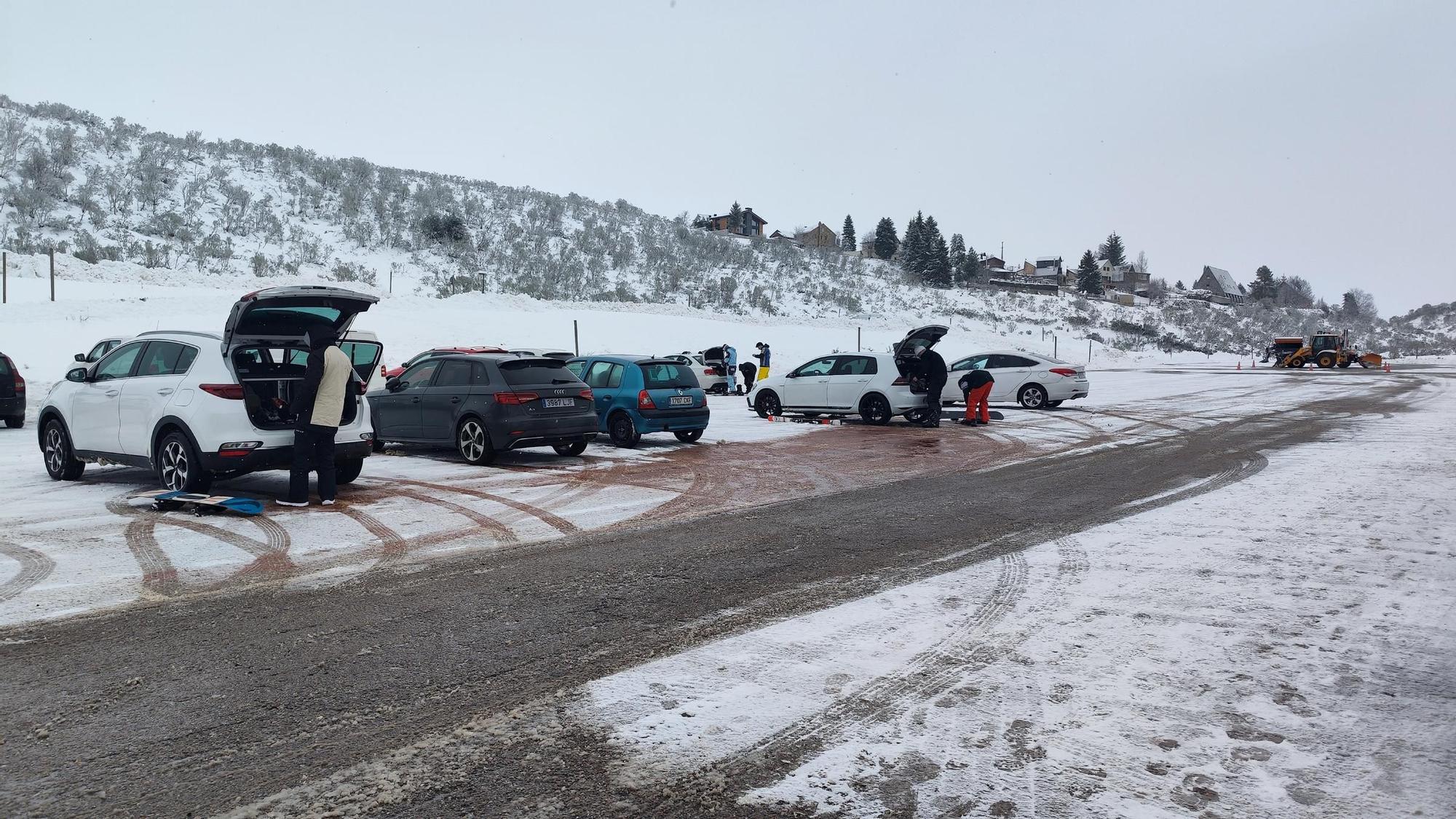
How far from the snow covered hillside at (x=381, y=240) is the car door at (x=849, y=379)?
89.0 feet

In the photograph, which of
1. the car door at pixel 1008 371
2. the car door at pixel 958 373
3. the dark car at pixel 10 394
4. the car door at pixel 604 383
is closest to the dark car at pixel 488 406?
the car door at pixel 604 383

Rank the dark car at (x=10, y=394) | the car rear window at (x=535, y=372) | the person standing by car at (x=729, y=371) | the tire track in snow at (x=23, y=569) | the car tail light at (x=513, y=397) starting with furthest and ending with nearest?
the person standing by car at (x=729, y=371), the dark car at (x=10, y=394), the car rear window at (x=535, y=372), the car tail light at (x=513, y=397), the tire track in snow at (x=23, y=569)

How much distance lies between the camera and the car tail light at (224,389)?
868cm

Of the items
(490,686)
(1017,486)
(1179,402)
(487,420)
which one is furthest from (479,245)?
(490,686)

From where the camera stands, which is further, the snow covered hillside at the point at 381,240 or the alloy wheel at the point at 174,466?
the snow covered hillside at the point at 381,240

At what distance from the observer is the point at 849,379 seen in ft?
62.0

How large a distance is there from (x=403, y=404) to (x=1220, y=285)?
16033 centimetres

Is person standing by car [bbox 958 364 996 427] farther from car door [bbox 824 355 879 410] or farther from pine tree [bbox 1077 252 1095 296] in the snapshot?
pine tree [bbox 1077 252 1095 296]

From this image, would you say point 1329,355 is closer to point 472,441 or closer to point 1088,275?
point 472,441

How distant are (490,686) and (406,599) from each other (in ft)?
5.47

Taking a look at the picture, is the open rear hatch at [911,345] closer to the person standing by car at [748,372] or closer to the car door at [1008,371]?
the car door at [1008,371]

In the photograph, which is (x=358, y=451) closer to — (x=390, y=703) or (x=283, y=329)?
(x=283, y=329)

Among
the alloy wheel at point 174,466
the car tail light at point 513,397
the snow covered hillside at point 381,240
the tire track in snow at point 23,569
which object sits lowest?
the tire track in snow at point 23,569

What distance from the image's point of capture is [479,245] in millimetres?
57812
